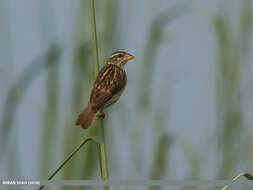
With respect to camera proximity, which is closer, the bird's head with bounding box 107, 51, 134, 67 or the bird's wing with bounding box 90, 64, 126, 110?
the bird's wing with bounding box 90, 64, 126, 110

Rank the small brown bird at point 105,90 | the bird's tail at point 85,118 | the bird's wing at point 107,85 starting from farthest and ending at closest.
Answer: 1. the bird's wing at point 107,85
2. the small brown bird at point 105,90
3. the bird's tail at point 85,118

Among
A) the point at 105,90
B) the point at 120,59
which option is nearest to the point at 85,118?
the point at 105,90

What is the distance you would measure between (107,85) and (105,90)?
3.7 inches

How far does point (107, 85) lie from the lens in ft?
12.8

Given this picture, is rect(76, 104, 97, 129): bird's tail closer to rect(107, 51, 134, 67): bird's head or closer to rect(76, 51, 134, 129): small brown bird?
rect(76, 51, 134, 129): small brown bird

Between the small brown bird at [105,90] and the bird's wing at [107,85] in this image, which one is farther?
the bird's wing at [107,85]

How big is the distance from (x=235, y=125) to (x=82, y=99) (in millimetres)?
1026

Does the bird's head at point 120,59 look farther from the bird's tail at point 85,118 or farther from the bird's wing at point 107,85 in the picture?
the bird's tail at point 85,118

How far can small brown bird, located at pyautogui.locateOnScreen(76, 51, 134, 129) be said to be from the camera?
3401 millimetres

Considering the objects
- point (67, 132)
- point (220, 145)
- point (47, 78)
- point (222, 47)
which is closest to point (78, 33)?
point (47, 78)

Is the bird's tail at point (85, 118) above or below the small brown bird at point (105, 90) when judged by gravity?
below

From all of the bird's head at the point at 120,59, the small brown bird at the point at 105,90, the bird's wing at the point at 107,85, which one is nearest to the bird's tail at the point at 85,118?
the small brown bird at the point at 105,90

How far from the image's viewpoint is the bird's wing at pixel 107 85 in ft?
12.2

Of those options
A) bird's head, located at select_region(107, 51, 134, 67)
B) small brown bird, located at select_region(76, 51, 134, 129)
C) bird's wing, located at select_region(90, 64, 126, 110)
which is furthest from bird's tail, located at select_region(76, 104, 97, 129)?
bird's head, located at select_region(107, 51, 134, 67)
